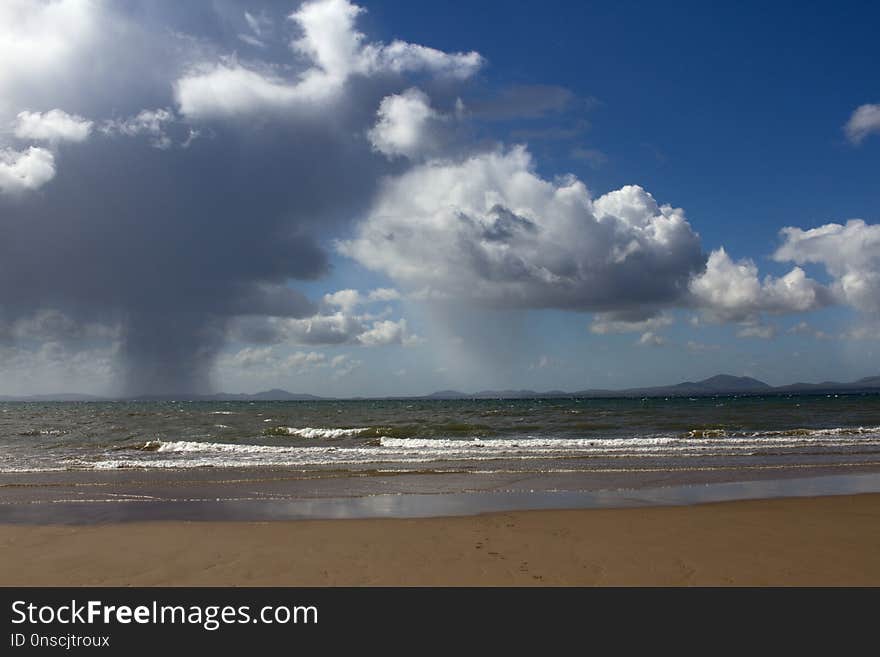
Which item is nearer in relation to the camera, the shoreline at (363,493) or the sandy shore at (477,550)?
the sandy shore at (477,550)

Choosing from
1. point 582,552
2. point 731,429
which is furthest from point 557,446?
point 582,552

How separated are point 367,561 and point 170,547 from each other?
350 cm

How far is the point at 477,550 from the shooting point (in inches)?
345

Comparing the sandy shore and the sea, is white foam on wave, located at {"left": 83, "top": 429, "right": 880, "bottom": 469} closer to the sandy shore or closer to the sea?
the sea

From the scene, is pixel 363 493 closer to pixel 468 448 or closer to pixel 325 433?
pixel 468 448

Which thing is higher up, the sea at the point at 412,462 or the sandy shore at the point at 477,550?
the sandy shore at the point at 477,550

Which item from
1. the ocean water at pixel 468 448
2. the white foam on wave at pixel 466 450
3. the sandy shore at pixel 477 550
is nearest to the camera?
the sandy shore at pixel 477 550

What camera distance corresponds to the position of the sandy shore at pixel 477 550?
752 cm

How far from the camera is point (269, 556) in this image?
8.62 m

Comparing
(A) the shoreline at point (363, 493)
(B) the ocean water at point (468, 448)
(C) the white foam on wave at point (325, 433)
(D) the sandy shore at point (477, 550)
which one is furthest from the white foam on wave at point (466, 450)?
(D) the sandy shore at point (477, 550)

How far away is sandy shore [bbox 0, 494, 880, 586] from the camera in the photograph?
7.52m

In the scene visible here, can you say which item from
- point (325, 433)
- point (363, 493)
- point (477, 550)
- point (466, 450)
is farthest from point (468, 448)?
point (477, 550)

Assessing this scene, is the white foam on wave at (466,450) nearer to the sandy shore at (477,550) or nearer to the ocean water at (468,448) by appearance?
the ocean water at (468,448)
